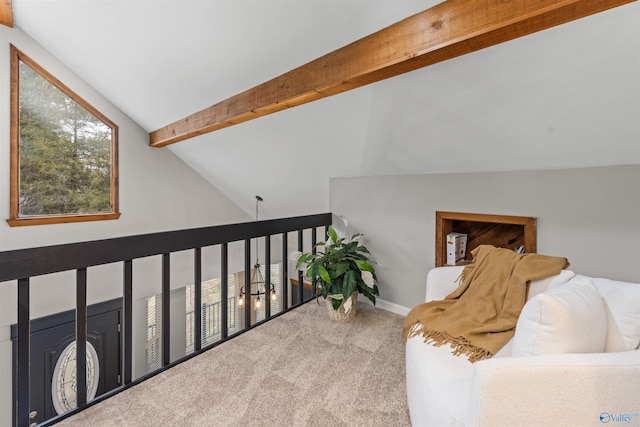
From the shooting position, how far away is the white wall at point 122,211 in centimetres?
297

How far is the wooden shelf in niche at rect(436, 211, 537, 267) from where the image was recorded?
2.15 meters

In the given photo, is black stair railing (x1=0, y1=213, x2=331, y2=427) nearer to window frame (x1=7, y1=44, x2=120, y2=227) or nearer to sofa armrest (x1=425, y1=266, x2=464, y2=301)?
sofa armrest (x1=425, y1=266, x2=464, y2=301)

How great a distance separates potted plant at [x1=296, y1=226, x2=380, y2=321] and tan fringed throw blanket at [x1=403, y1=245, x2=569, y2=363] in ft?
2.56

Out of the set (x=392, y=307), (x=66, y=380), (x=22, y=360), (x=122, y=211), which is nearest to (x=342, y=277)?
(x=392, y=307)

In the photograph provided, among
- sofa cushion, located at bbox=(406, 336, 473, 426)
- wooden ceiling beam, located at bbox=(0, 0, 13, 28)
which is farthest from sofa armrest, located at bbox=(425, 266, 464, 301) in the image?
wooden ceiling beam, located at bbox=(0, 0, 13, 28)

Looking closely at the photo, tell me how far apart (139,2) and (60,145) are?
2.29 meters

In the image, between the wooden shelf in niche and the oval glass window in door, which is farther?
the oval glass window in door

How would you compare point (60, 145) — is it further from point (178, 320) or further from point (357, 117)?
point (357, 117)

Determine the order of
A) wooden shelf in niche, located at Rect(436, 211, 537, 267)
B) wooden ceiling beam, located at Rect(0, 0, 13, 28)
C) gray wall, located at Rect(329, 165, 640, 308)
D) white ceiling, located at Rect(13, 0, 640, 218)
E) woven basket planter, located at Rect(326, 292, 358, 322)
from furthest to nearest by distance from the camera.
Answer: wooden ceiling beam, located at Rect(0, 0, 13, 28), woven basket planter, located at Rect(326, 292, 358, 322), wooden shelf in niche, located at Rect(436, 211, 537, 267), gray wall, located at Rect(329, 165, 640, 308), white ceiling, located at Rect(13, 0, 640, 218)

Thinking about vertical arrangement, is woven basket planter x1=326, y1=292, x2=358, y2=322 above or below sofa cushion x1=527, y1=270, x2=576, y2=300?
below

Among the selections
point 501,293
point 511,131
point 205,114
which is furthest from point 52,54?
point 501,293

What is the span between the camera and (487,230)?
2742 mm

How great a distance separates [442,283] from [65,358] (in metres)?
4.28

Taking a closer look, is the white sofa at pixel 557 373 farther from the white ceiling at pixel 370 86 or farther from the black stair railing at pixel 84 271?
the black stair railing at pixel 84 271
